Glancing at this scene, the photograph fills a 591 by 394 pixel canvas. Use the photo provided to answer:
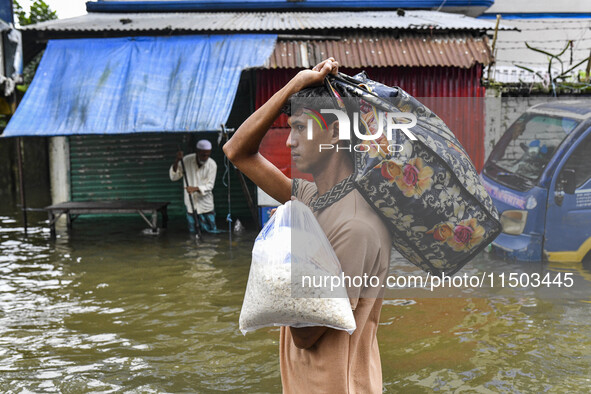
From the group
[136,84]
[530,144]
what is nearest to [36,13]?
[136,84]

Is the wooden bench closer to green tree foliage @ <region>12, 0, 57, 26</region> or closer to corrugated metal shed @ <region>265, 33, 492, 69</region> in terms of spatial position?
corrugated metal shed @ <region>265, 33, 492, 69</region>

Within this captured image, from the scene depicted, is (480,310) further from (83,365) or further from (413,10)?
(413,10)

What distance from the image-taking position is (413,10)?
12.0 meters

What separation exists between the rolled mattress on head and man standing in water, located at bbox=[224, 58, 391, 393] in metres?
0.07

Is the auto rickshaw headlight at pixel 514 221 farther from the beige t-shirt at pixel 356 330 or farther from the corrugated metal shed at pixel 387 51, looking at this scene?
the beige t-shirt at pixel 356 330

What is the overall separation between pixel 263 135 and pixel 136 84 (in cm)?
783

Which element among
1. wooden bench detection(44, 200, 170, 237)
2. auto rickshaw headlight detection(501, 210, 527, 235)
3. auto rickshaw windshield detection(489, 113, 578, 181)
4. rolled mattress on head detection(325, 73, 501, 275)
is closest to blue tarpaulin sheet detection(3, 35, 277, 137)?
wooden bench detection(44, 200, 170, 237)

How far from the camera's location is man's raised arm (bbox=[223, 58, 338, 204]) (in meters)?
1.78

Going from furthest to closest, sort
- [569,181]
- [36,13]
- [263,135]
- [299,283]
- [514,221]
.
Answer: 1. [36,13]
2. [514,221]
3. [569,181]
4. [263,135]
5. [299,283]

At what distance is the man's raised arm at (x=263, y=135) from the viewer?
1.78 metres

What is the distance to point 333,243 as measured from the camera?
68.3 inches

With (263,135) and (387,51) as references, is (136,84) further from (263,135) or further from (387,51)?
(263,135)

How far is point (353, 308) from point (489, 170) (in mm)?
6520

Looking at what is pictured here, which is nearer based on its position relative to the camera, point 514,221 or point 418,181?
Result: point 418,181
